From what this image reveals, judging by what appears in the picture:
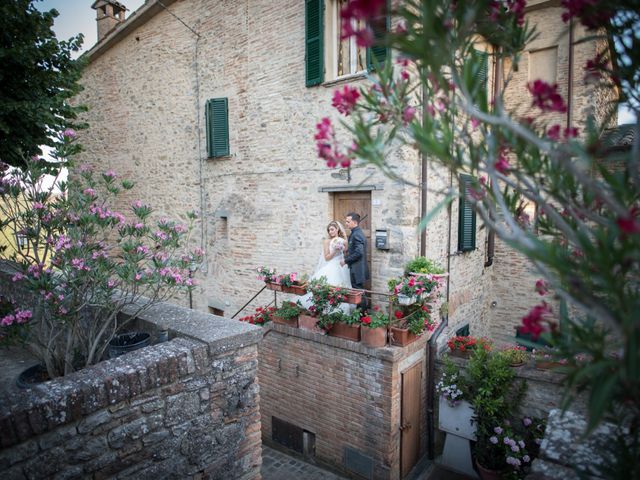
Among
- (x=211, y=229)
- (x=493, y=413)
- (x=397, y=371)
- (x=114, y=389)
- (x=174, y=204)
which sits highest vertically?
(x=174, y=204)

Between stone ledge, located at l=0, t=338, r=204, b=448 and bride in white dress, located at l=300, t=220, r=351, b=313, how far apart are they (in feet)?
14.2

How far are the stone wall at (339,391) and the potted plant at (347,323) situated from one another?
0.13m

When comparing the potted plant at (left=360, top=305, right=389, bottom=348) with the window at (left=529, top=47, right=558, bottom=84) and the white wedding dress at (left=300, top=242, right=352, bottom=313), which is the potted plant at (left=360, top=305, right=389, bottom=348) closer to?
the white wedding dress at (left=300, top=242, right=352, bottom=313)

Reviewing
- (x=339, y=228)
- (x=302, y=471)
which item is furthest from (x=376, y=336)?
(x=302, y=471)

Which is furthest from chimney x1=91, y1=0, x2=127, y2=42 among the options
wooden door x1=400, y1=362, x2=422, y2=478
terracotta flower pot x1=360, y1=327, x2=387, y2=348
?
wooden door x1=400, y1=362, x2=422, y2=478

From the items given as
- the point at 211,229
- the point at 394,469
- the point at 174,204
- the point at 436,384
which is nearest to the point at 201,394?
the point at 394,469

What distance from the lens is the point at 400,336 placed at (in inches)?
262

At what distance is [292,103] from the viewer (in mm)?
8531

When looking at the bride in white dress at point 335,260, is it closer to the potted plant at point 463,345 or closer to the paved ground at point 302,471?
the potted plant at point 463,345

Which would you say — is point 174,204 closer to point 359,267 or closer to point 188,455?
point 359,267

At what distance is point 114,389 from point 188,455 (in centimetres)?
90

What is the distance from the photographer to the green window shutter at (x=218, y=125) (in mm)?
9812

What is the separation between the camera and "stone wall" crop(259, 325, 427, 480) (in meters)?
6.72

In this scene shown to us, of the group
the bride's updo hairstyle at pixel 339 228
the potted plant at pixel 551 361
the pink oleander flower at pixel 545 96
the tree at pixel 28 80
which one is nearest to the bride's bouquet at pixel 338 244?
the bride's updo hairstyle at pixel 339 228
